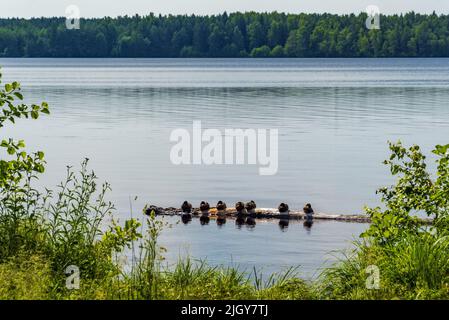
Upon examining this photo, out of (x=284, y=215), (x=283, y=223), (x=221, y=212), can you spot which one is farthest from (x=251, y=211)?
(x=283, y=223)

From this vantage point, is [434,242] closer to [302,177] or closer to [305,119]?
[302,177]

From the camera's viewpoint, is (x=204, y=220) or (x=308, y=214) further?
(x=204, y=220)

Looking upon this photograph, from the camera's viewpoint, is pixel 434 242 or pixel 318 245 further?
pixel 318 245

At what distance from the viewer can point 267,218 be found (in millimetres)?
29297

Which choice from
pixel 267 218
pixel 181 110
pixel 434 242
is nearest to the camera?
pixel 434 242

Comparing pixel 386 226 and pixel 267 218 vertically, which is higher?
pixel 386 226

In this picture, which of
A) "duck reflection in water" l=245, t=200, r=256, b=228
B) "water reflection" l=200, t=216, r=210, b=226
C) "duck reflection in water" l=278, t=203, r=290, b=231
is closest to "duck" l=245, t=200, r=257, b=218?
"duck reflection in water" l=245, t=200, r=256, b=228

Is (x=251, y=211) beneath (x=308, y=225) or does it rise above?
above

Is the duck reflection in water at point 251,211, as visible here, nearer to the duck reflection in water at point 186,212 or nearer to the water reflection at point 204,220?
the water reflection at point 204,220

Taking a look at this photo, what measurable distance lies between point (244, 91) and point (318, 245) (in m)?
100

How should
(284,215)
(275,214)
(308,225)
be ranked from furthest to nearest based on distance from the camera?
(275,214) → (284,215) → (308,225)

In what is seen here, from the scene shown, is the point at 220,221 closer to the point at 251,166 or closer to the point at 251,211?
the point at 251,211
